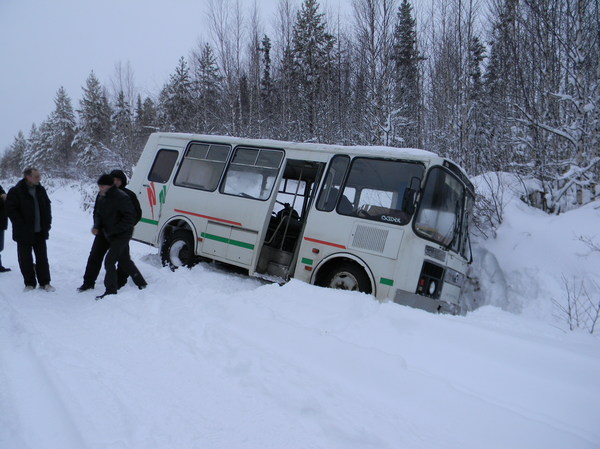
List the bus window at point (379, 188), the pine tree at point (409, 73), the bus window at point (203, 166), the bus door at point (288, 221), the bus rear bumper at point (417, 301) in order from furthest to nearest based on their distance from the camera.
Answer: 1. the pine tree at point (409, 73)
2. the bus window at point (203, 166)
3. the bus door at point (288, 221)
4. the bus window at point (379, 188)
5. the bus rear bumper at point (417, 301)

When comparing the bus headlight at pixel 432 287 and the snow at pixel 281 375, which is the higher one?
the bus headlight at pixel 432 287

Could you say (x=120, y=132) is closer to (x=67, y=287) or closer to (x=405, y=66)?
(x=405, y=66)

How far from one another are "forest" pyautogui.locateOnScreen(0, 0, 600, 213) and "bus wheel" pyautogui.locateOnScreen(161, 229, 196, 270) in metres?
7.97

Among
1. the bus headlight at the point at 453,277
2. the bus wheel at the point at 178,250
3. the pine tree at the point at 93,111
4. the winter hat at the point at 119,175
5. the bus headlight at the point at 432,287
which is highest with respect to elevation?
the pine tree at the point at 93,111

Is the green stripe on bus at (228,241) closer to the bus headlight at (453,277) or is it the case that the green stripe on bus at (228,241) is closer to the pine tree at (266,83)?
the bus headlight at (453,277)

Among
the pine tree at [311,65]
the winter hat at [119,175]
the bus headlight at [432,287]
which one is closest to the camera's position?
the bus headlight at [432,287]

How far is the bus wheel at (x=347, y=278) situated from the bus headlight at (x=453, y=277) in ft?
3.98

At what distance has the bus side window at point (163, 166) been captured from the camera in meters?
7.89

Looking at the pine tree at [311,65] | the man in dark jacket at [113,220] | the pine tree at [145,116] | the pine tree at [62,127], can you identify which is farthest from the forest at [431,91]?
the pine tree at [62,127]

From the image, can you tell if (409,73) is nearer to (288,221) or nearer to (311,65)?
(311,65)

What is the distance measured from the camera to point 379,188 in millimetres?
5793

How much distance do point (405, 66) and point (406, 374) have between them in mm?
18774

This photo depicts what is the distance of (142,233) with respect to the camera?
314 inches

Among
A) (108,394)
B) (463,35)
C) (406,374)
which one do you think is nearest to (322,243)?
(406,374)
